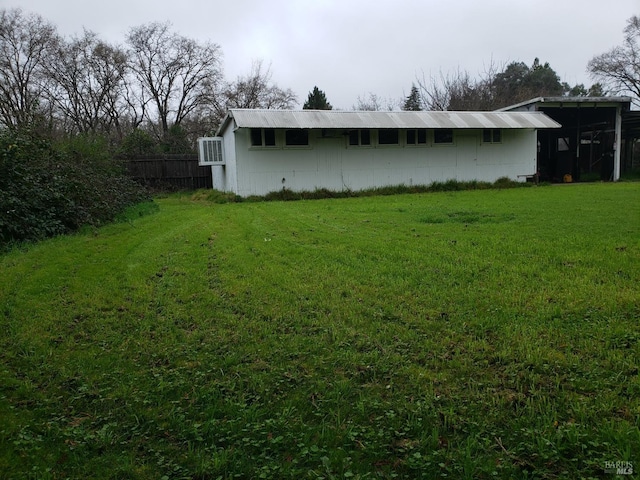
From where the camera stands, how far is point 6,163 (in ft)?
28.3

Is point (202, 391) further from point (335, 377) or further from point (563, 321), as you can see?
point (563, 321)

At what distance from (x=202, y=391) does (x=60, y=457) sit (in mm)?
806

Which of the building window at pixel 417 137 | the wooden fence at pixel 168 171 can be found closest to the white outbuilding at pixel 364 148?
the building window at pixel 417 137

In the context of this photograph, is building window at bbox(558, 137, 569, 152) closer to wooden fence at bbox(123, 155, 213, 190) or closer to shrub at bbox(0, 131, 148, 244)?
A: wooden fence at bbox(123, 155, 213, 190)

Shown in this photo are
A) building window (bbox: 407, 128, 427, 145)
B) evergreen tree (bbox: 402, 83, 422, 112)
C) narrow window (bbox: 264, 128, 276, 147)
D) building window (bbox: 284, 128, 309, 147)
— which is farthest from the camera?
evergreen tree (bbox: 402, 83, 422, 112)

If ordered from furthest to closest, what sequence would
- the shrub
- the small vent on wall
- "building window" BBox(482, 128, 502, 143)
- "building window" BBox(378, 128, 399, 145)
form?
"building window" BBox(482, 128, 502, 143)
the small vent on wall
"building window" BBox(378, 128, 399, 145)
the shrub

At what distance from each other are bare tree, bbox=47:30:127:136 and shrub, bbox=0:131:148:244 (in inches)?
1011

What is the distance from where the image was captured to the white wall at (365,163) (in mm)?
17953

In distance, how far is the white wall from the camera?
18.0m

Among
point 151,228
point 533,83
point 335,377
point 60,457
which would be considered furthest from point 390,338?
point 533,83

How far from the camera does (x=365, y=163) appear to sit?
19.4 metres

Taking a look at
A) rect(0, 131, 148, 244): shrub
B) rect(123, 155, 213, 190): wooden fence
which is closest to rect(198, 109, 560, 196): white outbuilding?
rect(123, 155, 213, 190): wooden fence

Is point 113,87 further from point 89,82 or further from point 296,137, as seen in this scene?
point 296,137

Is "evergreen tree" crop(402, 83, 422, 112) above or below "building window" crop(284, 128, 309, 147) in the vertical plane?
above
